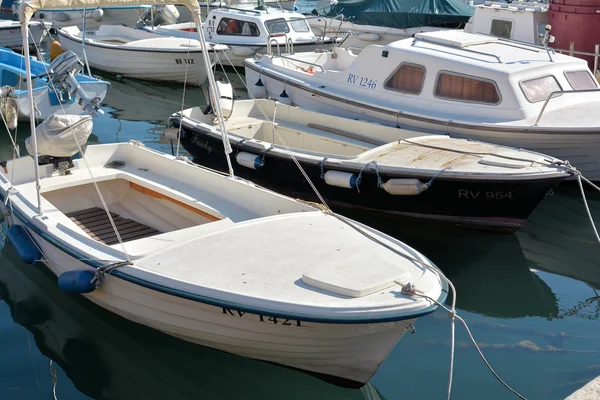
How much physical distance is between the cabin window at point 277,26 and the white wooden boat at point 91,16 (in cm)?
538

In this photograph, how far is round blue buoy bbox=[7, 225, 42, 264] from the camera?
24.8 feet

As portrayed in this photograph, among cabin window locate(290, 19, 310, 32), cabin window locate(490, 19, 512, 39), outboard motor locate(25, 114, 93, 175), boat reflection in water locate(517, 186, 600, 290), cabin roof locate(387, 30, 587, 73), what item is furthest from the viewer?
cabin window locate(290, 19, 310, 32)

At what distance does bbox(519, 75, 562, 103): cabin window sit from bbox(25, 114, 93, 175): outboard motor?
19.8 ft

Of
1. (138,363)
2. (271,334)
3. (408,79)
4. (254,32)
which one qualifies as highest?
A: (408,79)

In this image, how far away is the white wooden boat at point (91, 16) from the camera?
22.5 meters

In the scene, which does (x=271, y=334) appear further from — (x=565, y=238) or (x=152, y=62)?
(x=152, y=62)

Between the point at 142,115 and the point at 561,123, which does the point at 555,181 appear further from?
the point at 142,115

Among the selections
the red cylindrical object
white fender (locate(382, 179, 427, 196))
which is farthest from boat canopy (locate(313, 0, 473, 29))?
white fender (locate(382, 179, 427, 196))

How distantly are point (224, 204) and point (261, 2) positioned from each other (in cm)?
1230

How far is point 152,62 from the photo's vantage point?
17.5m

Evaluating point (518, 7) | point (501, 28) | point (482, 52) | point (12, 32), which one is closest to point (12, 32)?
point (12, 32)

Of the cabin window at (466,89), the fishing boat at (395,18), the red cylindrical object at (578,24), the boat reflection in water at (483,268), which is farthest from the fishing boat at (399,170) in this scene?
the fishing boat at (395,18)

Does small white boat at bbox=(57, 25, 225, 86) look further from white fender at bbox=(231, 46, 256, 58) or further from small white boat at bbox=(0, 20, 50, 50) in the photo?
small white boat at bbox=(0, 20, 50, 50)

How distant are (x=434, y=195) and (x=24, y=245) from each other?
188 inches
